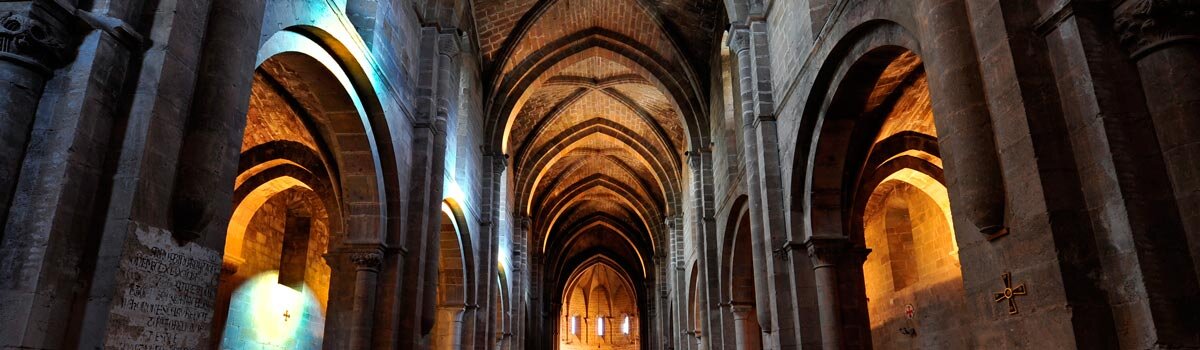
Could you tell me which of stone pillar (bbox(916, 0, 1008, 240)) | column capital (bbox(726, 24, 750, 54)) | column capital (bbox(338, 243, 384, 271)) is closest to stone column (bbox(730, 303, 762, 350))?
column capital (bbox(726, 24, 750, 54))

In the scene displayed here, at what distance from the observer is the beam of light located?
557 inches

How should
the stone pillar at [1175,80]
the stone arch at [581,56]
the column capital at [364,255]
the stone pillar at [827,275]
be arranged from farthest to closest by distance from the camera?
the stone arch at [581,56] → the column capital at [364,255] → the stone pillar at [827,275] → the stone pillar at [1175,80]

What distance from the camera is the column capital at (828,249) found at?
10.1 m

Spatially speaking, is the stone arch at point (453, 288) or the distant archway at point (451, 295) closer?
the stone arch at point (453, 288)

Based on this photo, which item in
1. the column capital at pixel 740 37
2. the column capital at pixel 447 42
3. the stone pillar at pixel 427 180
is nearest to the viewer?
the stone pillar at pixel 427 180

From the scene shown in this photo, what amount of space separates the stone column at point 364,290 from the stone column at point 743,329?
8444 millimetres

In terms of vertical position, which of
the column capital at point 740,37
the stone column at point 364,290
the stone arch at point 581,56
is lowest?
the stone column at point 364,290

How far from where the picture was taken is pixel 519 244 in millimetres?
26266

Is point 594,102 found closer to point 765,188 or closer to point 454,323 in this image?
point 454,323

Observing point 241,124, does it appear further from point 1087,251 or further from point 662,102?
point 662,102

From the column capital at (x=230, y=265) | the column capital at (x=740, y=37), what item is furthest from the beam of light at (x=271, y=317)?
the column capital at (x=740, y=37)

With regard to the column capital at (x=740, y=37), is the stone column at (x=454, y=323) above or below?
below

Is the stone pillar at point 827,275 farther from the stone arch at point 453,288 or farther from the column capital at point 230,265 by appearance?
the column capital at point 230,265

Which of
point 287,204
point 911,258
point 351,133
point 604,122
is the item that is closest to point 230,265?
point 287,204
